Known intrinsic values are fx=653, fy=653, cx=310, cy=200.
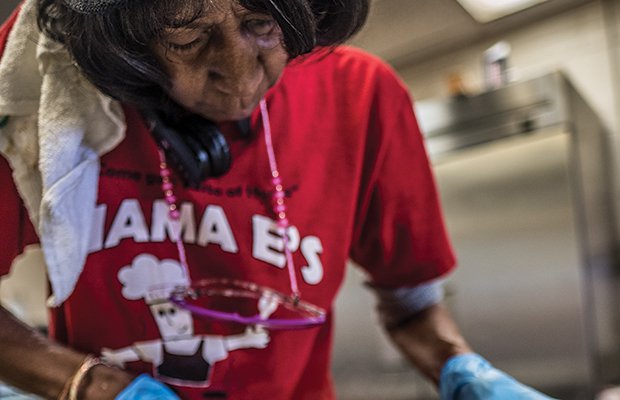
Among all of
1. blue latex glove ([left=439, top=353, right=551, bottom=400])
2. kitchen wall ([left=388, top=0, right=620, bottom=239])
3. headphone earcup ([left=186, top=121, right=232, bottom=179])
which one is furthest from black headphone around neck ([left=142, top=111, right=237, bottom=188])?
kitchen wall ([left=388, top=0, right=620, bottom=239])

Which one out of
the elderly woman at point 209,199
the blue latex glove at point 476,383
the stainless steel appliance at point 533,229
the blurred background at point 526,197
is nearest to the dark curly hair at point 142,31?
the elderly woman at point 209,199

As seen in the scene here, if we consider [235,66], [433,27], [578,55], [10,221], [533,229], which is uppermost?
[235,66]

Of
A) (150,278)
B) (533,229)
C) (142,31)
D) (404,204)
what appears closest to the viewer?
(142,31)

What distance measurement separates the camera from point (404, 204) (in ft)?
3.39

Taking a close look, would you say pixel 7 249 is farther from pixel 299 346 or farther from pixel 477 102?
pixel 477 102

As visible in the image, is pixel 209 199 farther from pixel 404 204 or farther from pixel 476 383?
pixel 476 383

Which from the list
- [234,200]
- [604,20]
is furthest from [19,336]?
[604,20]

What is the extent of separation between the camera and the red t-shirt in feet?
2.81

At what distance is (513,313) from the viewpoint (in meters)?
2.27

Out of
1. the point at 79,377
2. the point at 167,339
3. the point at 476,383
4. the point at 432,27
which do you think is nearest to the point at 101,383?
the point at 79,377

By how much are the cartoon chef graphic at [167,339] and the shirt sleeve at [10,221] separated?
131 millimetres

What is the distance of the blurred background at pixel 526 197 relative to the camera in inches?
83.6

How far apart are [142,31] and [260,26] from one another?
4.5 inches

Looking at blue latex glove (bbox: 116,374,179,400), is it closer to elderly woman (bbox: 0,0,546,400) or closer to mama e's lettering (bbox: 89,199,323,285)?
elderly woman (bbox: 0,0,546,400)
